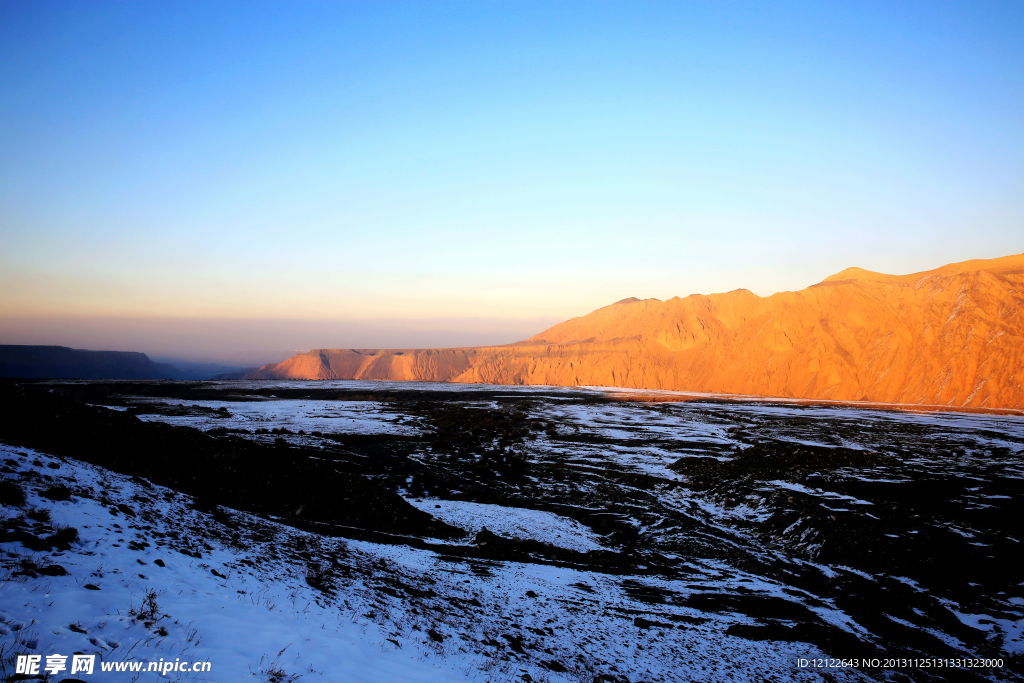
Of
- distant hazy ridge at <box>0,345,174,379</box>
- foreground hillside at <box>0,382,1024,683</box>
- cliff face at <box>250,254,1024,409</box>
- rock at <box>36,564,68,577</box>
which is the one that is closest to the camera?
rock at <box>36,564,68,577</box>

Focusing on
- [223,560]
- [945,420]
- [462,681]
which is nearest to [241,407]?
[223,560]

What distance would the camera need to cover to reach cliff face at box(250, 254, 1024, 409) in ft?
A: 239

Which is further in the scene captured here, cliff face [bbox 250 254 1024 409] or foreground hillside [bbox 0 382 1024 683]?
cliff face [bbox 250 254 1024 409]

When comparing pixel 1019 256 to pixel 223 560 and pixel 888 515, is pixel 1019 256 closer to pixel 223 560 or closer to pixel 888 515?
pixel 888 515

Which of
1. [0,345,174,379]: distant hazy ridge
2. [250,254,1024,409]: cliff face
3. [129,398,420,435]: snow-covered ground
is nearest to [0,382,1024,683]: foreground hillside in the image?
[129,398,420,435]: snow-covered ground

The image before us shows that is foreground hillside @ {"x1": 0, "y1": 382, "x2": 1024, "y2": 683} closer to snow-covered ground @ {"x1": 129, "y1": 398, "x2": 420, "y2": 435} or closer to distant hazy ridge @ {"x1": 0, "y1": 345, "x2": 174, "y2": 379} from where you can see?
snow-covered ground @ {"x1": 129, "y1": 398, "x2": 420, "y2": 435}

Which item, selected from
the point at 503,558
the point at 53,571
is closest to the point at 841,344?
the point at 503,558

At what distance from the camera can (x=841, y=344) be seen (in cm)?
9106

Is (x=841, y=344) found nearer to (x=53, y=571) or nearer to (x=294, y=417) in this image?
(x=294, y=417)

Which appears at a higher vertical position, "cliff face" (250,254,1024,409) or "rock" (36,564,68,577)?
"cliff face" (250,254,1024,409)

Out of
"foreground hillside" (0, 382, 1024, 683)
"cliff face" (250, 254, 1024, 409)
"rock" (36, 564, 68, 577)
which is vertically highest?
"cliff face" (250, 254, 1024, 409)

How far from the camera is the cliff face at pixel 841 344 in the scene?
72812 millimetres

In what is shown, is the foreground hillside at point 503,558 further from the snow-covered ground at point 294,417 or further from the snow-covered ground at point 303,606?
the snow-covered ground at point 294,417

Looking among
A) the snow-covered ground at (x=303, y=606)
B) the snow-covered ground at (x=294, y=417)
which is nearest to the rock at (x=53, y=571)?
the snow-covered ground at (x=303, y=606)
